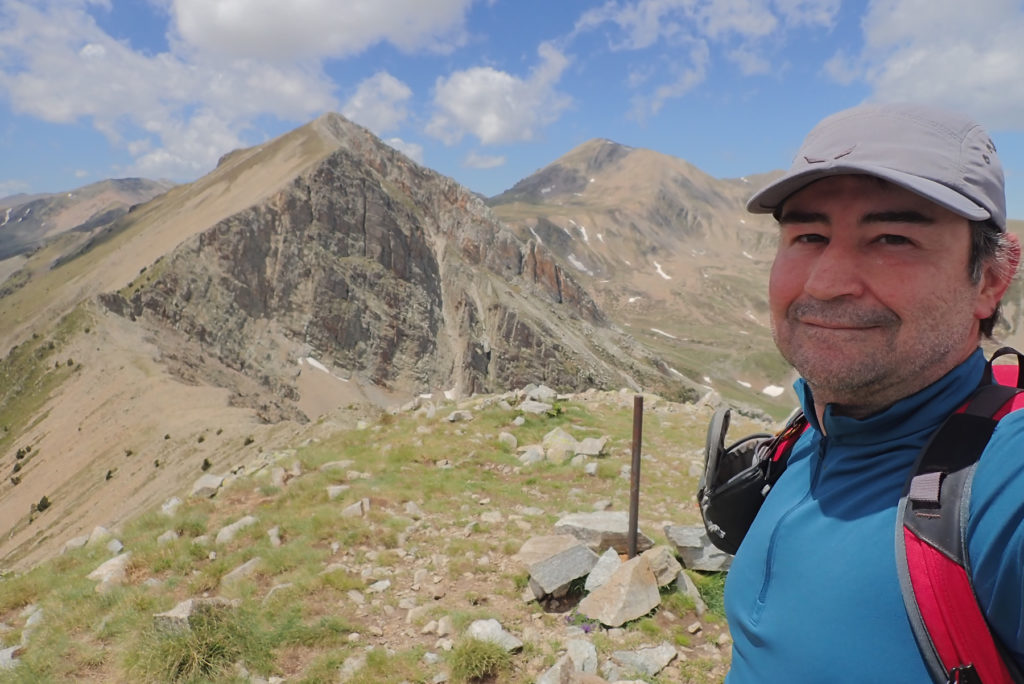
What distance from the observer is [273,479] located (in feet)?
38.4

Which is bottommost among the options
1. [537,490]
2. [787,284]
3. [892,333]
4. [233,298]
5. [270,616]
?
[537,490]

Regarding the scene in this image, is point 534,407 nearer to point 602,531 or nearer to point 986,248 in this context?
Result: point 602,531

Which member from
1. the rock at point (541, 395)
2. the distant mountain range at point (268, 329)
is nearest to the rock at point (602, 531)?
the rock at point (541, 395)

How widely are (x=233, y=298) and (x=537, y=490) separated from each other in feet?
217

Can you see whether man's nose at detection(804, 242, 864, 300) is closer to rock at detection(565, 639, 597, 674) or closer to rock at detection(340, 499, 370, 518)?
rock at detection(565, 639, 597, 674)

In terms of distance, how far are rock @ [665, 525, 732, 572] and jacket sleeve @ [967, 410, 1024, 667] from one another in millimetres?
6261

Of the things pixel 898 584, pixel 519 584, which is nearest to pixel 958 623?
pixel 898 584

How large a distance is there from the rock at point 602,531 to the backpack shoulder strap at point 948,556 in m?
6.84

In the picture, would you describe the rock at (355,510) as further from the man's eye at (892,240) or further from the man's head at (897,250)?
the man's eye at (892,240)

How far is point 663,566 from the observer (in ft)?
22.7

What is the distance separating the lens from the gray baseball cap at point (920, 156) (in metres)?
1.67

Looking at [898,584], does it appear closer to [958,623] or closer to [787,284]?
[958,623]

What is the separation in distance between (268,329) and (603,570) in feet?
233

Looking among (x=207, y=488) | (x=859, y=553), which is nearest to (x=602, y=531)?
(x=859, y=553)
